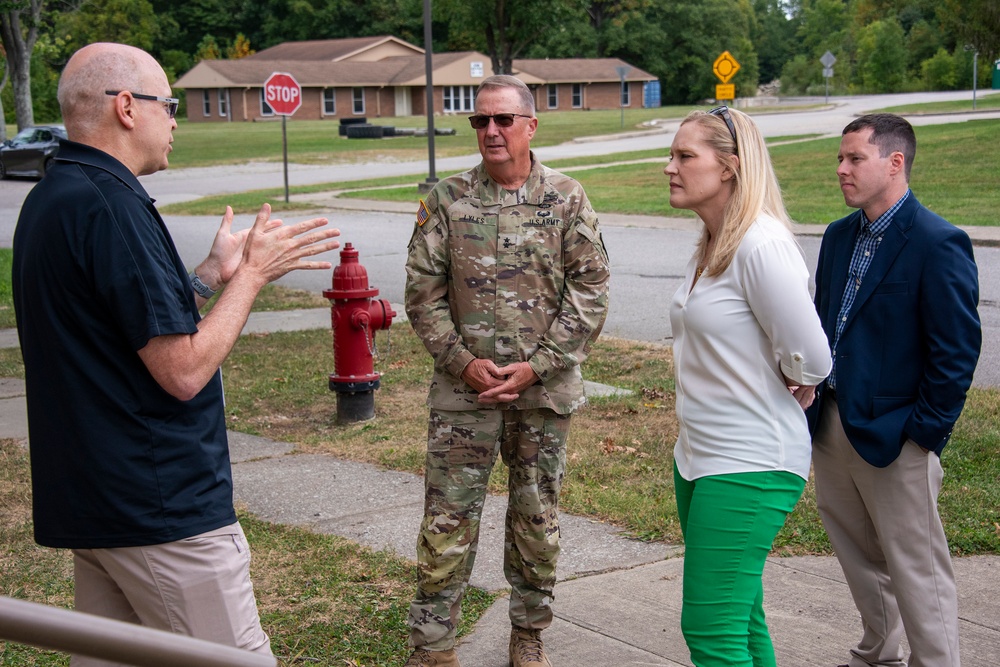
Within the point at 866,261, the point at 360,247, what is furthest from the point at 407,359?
the point at 360,247

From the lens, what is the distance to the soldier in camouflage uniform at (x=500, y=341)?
12.3 feet

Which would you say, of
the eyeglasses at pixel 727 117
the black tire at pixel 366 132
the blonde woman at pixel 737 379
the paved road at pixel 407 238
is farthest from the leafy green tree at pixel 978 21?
the black tire at pixel 366 132

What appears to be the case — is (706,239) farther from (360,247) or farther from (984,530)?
(360,247)

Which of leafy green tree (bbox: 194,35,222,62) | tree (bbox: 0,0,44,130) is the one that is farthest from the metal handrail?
leafy green tree (bbox: 194,35,222,62)

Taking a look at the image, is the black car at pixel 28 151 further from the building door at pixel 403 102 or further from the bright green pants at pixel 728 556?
the building door at pixel 403 102

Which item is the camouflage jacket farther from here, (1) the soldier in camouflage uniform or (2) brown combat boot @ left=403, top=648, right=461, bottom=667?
(2) brown combat boot @ left=403, top=648, right=461, bottom=667

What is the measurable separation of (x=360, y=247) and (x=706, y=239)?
42.8ft

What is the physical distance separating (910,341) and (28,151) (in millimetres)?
30268

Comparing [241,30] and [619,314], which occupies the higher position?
[241,30]

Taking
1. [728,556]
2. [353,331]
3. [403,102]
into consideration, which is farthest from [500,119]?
[403,102]

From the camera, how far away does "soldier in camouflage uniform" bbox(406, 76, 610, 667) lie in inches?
147

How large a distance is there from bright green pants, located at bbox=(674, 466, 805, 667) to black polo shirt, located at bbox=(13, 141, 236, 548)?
51.1 inches

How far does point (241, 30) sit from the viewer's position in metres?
96.8

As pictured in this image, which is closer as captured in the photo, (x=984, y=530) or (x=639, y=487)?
(x=984, y=530)
